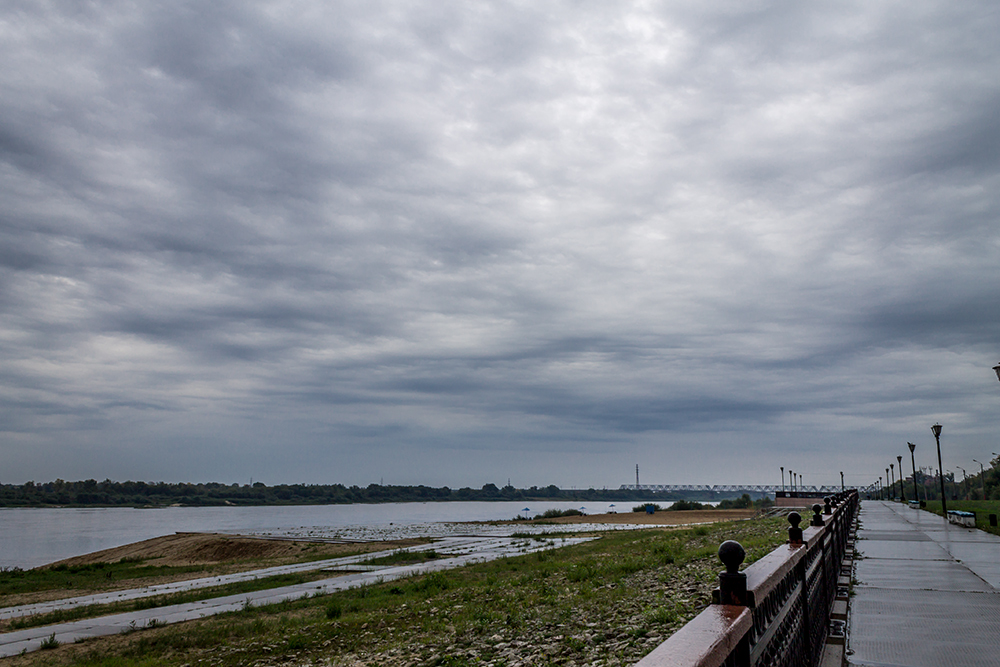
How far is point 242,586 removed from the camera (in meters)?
21.3

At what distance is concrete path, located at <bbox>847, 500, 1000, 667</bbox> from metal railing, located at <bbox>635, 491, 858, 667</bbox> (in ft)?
3.18

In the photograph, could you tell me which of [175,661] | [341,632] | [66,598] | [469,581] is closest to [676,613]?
[341,632]

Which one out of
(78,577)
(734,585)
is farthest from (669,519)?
(734,585)

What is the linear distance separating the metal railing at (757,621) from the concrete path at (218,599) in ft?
47.3

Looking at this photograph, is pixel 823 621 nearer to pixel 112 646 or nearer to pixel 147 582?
pixel 112 646

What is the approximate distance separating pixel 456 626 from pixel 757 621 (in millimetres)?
10306

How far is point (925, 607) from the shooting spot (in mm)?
8320

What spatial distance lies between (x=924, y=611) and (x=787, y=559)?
5.79 m

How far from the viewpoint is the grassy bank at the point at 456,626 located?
1001 cm

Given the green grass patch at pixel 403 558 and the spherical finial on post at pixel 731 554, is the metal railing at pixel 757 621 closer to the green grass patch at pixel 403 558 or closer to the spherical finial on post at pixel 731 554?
the spherical finial on post at pixel 731 554

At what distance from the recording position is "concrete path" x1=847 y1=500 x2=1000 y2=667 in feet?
20.2

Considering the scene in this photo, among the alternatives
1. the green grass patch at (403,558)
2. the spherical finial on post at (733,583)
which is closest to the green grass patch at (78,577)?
the green grass patch at (403,558)

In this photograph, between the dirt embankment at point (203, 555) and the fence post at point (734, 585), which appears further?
the dirt embankment at point (203, 555)

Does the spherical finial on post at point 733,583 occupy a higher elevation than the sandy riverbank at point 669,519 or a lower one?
higher
